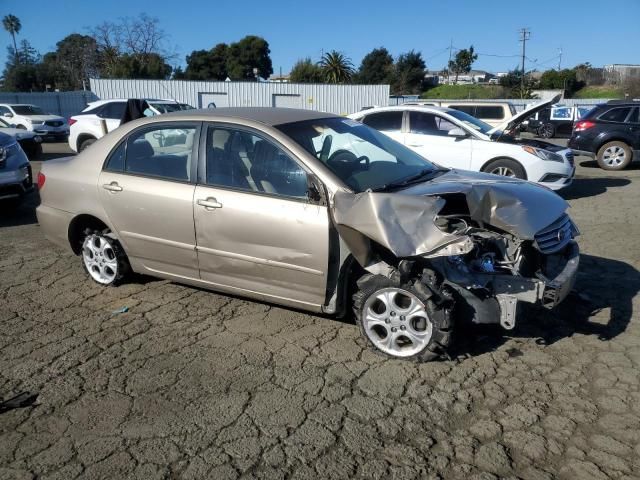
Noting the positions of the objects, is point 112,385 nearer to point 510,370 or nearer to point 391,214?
point 391,214

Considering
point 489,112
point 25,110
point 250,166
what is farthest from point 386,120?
point 25,110

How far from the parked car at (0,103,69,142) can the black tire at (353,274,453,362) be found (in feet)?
69.1

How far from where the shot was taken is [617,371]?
11.5 ft

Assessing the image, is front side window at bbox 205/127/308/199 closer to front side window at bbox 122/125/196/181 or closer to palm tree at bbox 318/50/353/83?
front side window at bbox 122/125/196/181

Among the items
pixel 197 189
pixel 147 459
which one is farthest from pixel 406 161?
pixel 147 459

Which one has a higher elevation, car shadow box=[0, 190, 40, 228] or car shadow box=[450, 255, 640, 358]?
car shadow box=[0, 190, 40, 228]

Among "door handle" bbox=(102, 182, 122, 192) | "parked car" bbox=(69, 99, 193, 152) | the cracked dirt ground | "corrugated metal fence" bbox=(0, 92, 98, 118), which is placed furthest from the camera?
"corrugated metal fence" bbox=(0, 92, 98, 118)

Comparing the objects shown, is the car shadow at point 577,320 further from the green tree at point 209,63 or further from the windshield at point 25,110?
the green tree at point 209,63

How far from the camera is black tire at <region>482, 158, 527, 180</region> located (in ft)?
29.1

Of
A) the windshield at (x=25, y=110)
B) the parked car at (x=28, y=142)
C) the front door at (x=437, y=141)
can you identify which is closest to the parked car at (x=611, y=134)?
the front door at (x=437, y=141)

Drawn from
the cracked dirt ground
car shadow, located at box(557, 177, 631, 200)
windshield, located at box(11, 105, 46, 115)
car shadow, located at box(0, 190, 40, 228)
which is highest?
windshield, located at box(11, 105, 46, 115)

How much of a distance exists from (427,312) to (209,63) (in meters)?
76.1

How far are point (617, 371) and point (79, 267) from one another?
5.08m

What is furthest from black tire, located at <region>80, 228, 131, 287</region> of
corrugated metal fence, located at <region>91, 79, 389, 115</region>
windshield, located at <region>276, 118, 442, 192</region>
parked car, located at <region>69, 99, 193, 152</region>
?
corrugated metal fence, located at <region>91, 79, 389, 115</region>
